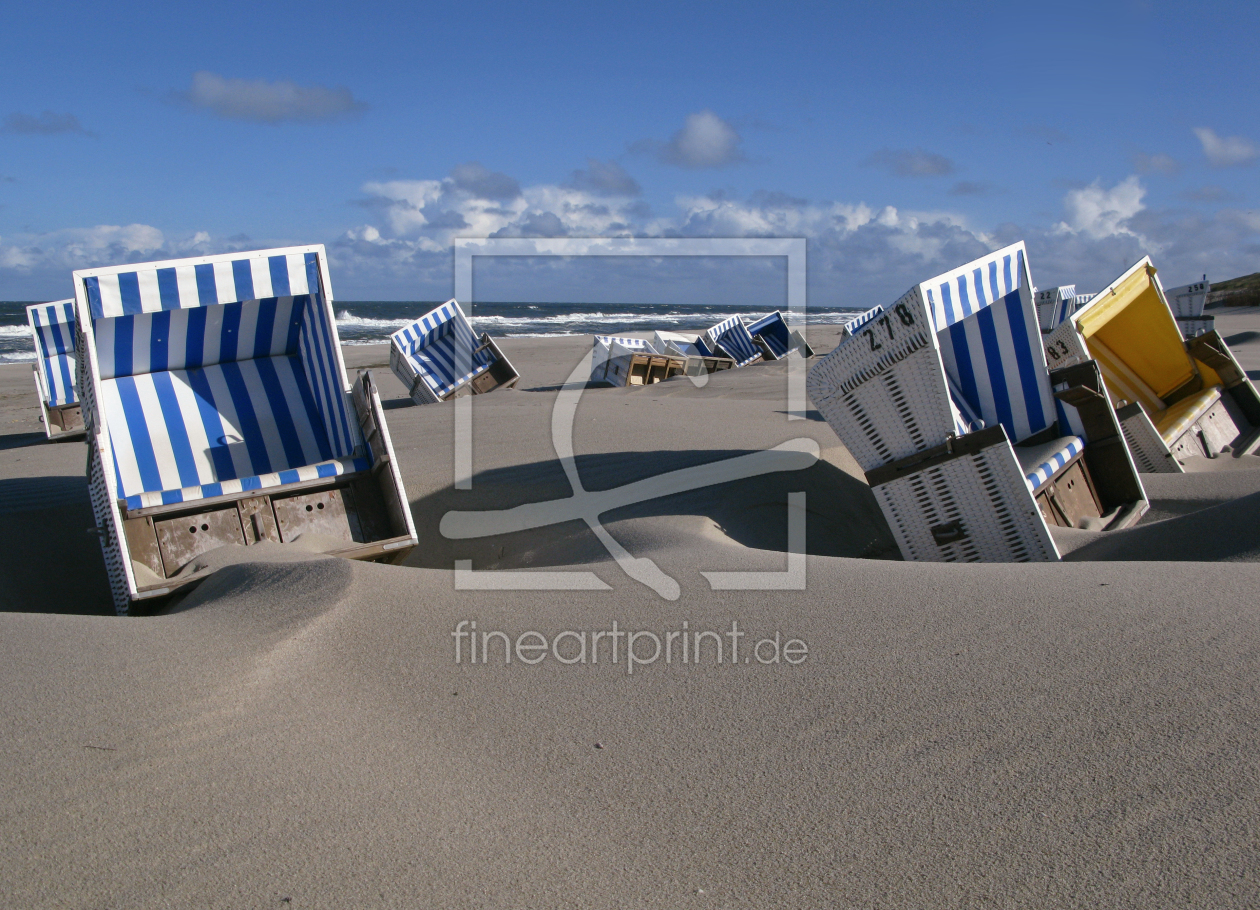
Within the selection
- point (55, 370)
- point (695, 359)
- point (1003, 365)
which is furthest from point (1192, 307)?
point (55, 370)

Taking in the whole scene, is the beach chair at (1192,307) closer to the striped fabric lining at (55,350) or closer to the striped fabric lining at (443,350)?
the striped fabric lining at (443,350)

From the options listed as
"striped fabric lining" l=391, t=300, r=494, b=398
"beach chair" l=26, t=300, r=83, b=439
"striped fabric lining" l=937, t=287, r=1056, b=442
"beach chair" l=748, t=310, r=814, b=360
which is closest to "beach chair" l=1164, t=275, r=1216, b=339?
"beach chair" l=748, t=310, r=814, b=360

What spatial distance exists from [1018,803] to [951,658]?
A: 75 centimetres

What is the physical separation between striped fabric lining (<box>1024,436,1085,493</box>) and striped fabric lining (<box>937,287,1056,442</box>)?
41 cm

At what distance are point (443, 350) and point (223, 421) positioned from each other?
761 centimetres

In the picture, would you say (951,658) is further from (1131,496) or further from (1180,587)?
(1131,496)

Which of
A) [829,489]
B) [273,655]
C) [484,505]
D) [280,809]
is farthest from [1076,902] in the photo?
[484,505]

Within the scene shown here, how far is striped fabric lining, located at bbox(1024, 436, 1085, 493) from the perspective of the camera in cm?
462

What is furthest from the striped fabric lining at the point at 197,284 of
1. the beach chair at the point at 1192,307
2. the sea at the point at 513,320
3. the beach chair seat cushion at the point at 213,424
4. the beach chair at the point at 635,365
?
the sea at the point at 513,320

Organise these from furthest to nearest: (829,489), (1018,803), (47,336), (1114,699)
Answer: (47,336), (829,489), (1114,699), (1018,803)

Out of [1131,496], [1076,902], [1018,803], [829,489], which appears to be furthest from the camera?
[829,489]

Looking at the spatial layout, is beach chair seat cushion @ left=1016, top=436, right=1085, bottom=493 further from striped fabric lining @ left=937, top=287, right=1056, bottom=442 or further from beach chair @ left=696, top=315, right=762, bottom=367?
beach chair @ left=696, top=315, right=762, bottom=367

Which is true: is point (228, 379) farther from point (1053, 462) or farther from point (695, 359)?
point (695, 359)

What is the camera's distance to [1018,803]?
1.97 meters
